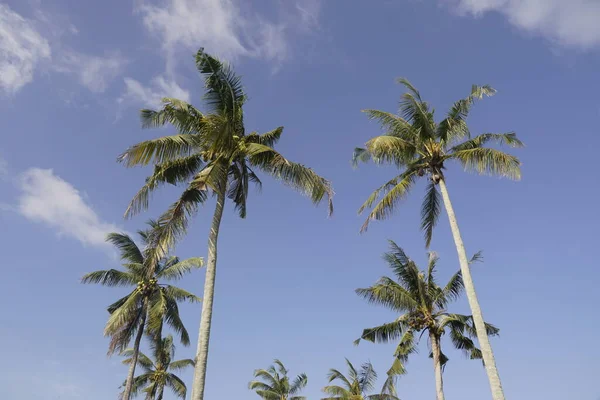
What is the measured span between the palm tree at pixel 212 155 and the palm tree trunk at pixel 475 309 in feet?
15.8

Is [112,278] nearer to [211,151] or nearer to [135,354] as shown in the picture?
[135,354]

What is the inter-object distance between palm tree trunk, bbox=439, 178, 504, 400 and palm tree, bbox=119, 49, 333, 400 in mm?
4807

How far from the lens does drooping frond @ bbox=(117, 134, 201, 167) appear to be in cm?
1385

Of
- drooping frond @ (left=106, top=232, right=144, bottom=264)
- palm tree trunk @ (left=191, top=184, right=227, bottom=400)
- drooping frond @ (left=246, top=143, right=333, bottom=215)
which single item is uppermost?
drooping frond @ (left=106, top=232, right=144, bottom=264)

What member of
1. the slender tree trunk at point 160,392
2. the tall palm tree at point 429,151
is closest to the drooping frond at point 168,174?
the tall palm tree at point 429,151

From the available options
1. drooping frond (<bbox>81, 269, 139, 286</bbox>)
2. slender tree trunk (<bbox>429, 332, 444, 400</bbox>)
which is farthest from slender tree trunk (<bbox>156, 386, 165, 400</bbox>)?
slender tree trunk (<bbox>429, 332, 444, 400</bbox>)

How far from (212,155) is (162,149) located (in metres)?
1.58

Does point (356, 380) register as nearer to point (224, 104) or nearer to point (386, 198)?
point (386, 198)

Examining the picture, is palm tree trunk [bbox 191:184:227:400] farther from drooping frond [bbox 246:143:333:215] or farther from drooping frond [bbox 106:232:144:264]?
drooping frond [bbox 106:232:144:264]

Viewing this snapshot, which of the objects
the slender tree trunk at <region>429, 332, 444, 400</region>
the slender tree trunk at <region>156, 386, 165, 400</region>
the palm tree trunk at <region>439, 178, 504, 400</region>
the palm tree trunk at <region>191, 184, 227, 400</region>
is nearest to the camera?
the palm tree trunk at <region>191, 184, 227, 400</region>

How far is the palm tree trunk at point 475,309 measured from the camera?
12.7 meters

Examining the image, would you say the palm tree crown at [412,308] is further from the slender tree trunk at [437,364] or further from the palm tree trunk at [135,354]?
the palm tree trunk at [135,354]

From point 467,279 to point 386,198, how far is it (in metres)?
4.41

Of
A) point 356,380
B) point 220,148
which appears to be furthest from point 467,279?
point 356,380
